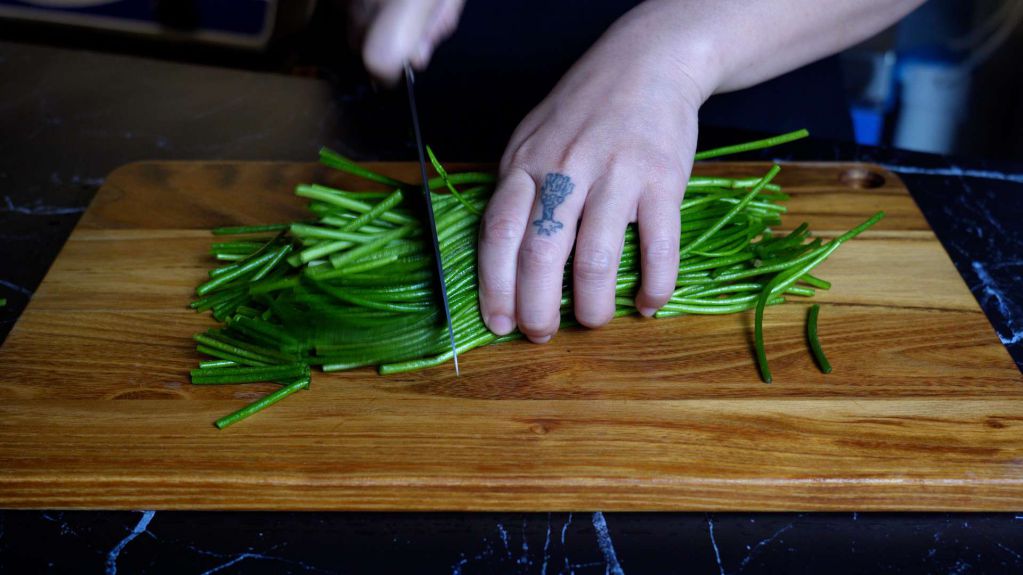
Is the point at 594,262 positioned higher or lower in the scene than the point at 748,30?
lower

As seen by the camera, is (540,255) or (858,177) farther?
(858,177)

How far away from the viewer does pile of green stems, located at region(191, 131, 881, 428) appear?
1873 mm

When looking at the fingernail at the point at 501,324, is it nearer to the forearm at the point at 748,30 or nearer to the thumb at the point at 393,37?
the thumb at the point at 393,37

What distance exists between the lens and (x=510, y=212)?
5.90ft

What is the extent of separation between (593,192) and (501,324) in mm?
320

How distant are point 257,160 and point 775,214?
1444 mm

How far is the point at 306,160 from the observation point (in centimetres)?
271

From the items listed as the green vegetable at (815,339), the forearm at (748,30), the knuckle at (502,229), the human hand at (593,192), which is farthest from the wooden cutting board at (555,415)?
the forearm at (748,30)

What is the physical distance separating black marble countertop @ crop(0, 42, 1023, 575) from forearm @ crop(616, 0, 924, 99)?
47cm

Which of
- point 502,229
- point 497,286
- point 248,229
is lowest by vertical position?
point 248,229

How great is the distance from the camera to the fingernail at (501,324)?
1863 mm

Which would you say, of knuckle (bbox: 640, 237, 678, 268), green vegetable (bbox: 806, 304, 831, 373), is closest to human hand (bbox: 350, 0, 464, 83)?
knuckle (bbox: 640, 237, 678, 268)

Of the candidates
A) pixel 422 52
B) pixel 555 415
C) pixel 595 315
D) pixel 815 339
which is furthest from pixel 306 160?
pixel 815 339

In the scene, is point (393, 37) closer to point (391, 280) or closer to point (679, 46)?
point (391, 280)
